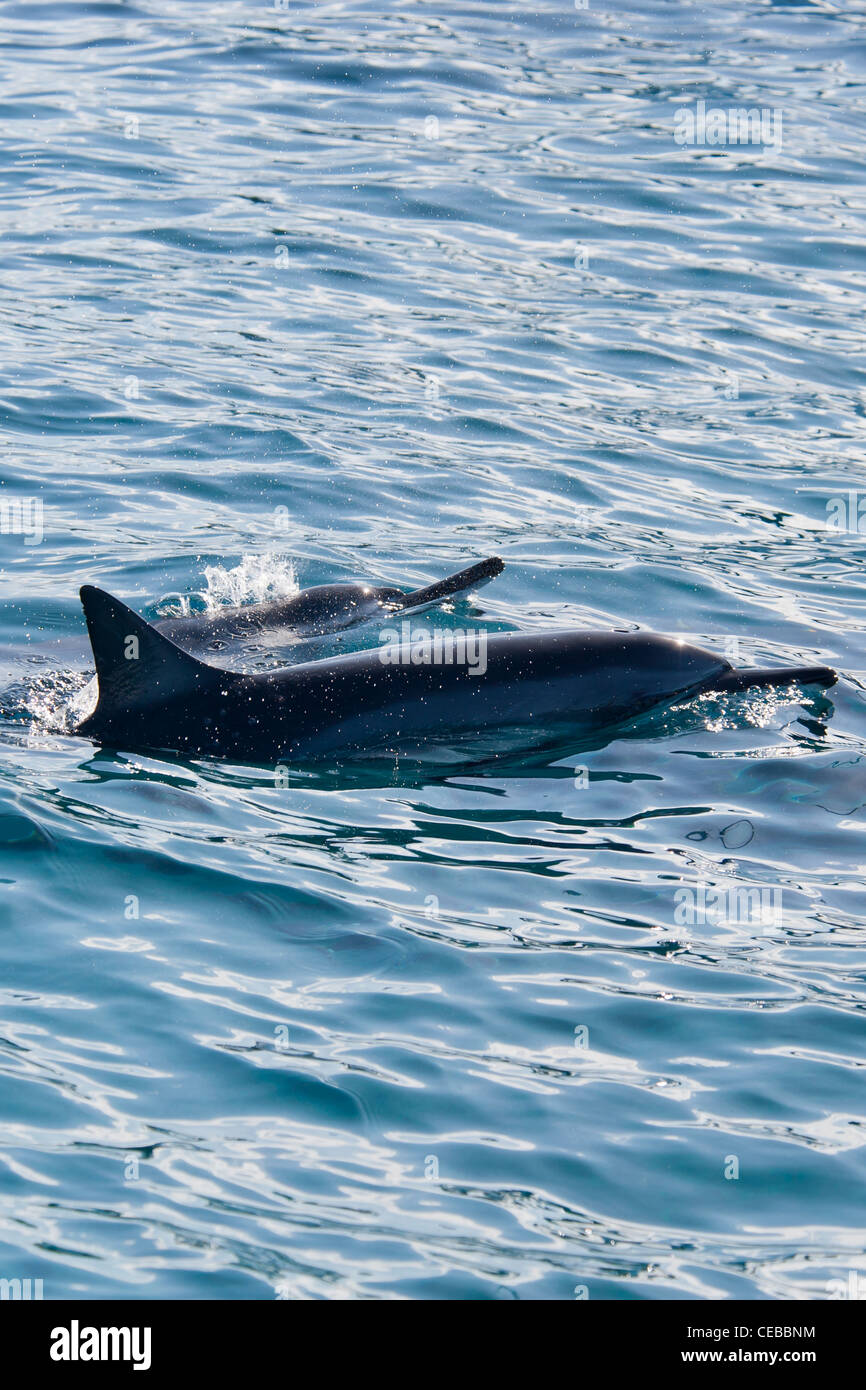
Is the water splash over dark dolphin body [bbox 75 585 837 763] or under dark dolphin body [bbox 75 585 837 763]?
over

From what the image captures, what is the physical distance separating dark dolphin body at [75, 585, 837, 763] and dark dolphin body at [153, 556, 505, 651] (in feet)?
4.48

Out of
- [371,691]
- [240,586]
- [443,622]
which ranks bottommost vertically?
[371,691]

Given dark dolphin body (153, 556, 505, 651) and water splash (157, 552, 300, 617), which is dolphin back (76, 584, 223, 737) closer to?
dark dolphin body (153, 556, 505, 651)

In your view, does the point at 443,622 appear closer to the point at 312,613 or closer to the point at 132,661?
the point at 312,613

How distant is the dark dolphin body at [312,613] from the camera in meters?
10.2

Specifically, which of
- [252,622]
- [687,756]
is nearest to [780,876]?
[687,756]

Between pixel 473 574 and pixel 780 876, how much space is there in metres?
3.04

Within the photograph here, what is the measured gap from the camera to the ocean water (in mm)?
5371

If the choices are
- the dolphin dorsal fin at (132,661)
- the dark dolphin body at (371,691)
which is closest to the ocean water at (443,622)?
the dark dolphin body at (371,691)

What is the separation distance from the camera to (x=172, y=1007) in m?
6.23

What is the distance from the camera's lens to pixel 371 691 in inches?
336

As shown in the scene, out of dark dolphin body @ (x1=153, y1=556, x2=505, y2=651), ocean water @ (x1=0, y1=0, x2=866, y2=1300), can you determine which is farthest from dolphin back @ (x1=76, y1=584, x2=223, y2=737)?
dark dolphin body @ (x1=153, y1=556, x2=505, y2=651)

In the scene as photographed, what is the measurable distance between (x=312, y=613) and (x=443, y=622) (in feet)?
2.68

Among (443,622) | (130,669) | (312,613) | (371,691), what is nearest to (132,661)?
(130,669)
